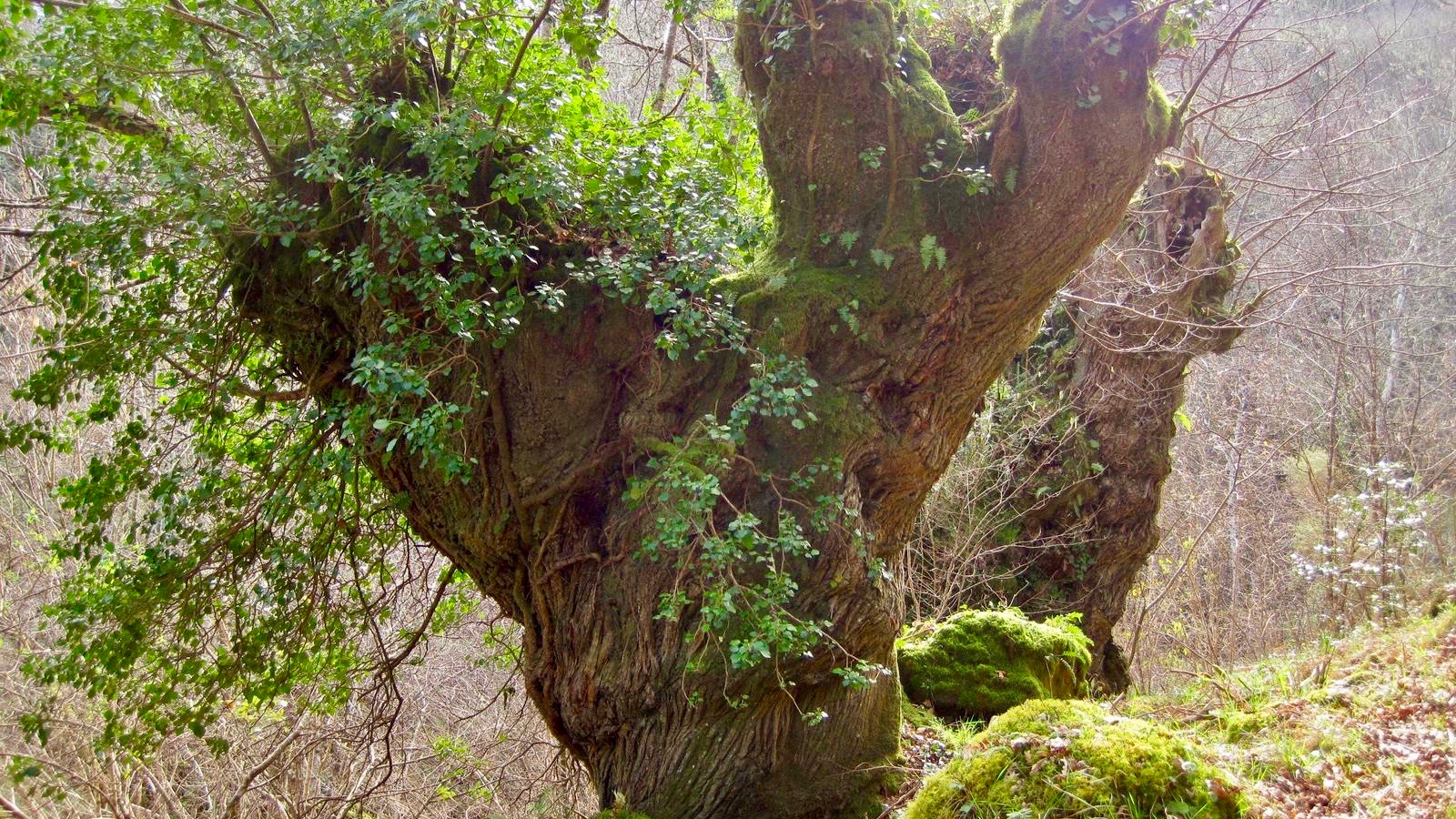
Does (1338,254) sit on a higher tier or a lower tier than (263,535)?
higher

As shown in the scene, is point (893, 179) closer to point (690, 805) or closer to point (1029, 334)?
point (1029, 334)

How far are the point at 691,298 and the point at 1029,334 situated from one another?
179cm

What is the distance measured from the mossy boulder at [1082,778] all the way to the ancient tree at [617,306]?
→ 32.2 inches

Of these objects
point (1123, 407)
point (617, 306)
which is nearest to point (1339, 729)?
point (617, 306)

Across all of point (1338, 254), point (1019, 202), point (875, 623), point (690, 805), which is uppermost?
point (1338, 254)

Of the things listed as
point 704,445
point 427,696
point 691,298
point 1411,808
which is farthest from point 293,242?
point 427,696

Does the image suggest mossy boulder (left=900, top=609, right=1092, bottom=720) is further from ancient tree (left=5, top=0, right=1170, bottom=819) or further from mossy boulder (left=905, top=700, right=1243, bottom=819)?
mossy boulder (left=905, top=700, right=1243, bottom=819)

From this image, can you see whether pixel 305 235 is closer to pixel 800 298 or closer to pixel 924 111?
pixel 800 298

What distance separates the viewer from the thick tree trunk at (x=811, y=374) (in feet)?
13.4

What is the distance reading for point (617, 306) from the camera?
4.31 metres

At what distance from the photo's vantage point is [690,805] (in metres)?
4.14

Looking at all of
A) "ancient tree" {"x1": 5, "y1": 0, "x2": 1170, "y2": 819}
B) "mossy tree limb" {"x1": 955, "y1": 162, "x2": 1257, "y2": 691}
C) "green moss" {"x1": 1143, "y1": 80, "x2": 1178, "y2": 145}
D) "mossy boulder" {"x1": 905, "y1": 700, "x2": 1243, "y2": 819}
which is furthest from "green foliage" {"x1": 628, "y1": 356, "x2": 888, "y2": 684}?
"mossy tree limb" {"x1": 955, "y1": 162, "x2": 1257, "y2": 691}

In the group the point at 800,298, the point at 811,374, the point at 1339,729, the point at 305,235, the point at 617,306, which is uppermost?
the point at 305,235

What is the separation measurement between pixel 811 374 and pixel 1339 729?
256 centimetres
